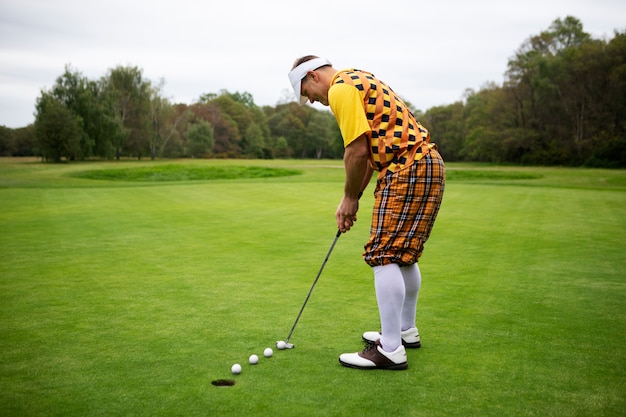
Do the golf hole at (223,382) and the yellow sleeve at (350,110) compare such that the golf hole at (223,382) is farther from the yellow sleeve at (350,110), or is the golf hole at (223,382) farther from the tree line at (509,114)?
the tree line at (509,114)

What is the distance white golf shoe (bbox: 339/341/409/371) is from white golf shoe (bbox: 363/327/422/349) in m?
0.36

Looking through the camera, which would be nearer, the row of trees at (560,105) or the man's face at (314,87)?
the man's face at (314,87)

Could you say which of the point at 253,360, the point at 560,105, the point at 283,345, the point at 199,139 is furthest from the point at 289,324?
the point at 199,139

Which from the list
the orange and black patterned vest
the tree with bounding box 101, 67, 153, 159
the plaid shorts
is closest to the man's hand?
the plaid shorts

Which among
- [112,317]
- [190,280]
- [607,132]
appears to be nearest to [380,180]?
[112,317]

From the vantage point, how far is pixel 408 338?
388cm

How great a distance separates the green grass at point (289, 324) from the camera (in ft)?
9.64

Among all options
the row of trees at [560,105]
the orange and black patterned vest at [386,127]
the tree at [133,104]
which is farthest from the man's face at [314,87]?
the tree at [133,104]

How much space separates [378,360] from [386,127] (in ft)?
5.11

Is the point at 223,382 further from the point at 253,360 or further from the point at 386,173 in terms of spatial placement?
the point at 386,173

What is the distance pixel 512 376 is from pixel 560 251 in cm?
520

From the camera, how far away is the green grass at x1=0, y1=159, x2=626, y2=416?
294 cm

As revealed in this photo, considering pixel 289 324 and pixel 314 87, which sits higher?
pixel 314 87

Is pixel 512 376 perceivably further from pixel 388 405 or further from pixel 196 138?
pixel 196 138
